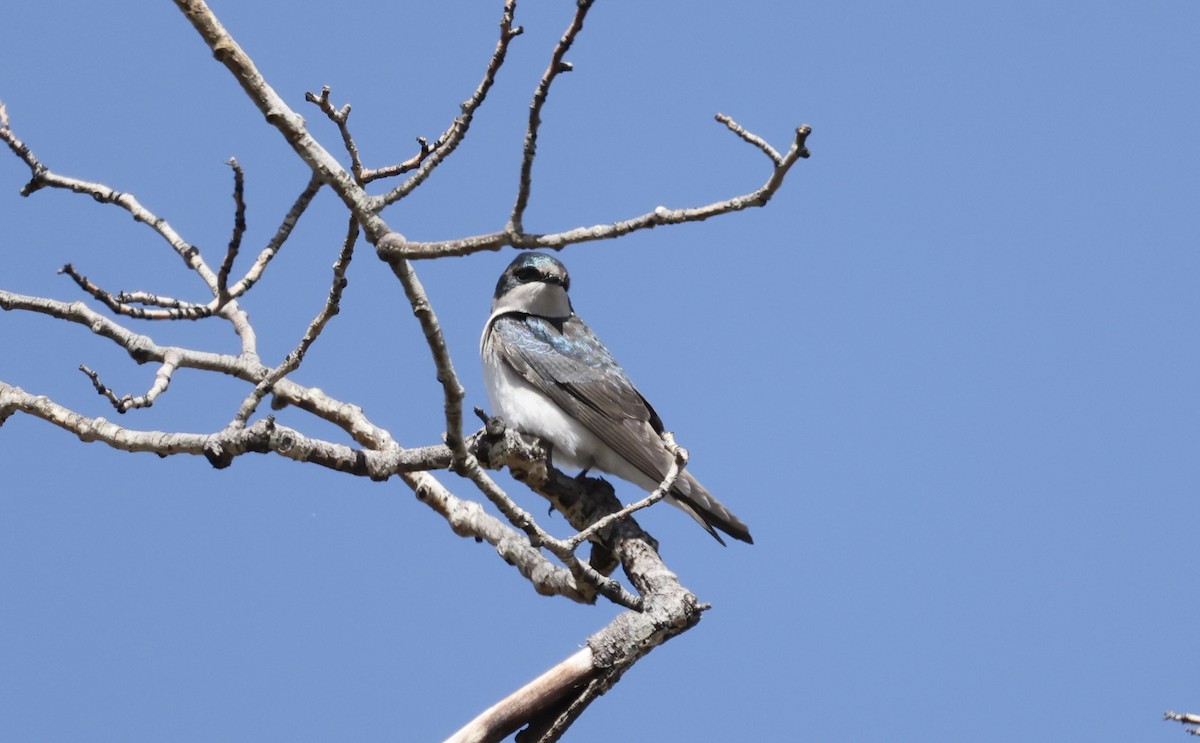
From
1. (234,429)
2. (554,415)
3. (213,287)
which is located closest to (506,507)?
(234,429)

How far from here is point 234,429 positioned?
5676mm

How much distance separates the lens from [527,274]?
1091cm

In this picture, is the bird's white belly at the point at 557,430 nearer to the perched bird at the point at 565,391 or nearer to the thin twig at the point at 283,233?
the perched bird at the point at 565,391

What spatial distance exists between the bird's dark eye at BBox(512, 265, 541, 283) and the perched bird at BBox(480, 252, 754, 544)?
1 cm

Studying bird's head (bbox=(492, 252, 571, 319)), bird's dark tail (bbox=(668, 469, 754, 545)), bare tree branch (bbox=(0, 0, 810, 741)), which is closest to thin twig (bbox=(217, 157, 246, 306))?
bare tree branch (bbox=(0, 0, 810, 741))

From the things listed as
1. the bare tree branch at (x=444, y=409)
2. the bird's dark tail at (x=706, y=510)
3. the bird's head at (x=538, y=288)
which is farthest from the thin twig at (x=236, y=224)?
the bird's head at (x=538, y=288)

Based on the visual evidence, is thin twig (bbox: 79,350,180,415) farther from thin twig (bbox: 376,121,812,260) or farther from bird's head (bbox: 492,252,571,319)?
bird's head (bbox: 492,252,571,319)

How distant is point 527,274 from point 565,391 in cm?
172

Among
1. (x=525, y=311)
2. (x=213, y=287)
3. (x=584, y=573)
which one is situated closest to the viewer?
(x=584, y=573)

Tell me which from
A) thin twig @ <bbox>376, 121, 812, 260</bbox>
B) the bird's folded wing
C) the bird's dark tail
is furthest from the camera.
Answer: the bird's folded wing

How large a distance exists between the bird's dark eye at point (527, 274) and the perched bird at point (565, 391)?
0.01 m

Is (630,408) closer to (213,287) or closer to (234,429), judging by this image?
(213,287)

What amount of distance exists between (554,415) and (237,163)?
5.03 meters

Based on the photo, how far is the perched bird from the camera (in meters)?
9.10
